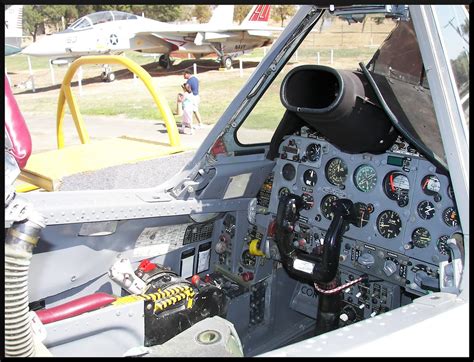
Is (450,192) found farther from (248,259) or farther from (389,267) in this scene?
(248,259)

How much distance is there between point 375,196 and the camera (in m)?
2.80

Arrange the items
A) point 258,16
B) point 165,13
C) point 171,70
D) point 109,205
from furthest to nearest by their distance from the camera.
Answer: point 165,13 → point 171,70 → point 258,16 → point 109,205

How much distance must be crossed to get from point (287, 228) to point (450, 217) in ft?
A: 3.04

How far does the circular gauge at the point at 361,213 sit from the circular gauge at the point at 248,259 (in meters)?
0.74

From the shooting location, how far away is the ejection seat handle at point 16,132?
1569 mm

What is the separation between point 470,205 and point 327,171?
1524 mm

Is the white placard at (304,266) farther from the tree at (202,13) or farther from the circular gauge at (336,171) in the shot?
the tree at (202,13)

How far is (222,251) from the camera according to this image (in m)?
3.11

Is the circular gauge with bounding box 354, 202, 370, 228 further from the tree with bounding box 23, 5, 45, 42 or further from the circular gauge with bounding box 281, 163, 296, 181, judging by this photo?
the tree with bounding box 23, 5, 45, 42

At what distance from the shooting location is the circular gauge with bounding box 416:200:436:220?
2.57m

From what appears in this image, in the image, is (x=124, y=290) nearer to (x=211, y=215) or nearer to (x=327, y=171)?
(x=211, y=215)

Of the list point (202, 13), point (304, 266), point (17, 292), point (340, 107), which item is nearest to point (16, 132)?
point (17, 292)

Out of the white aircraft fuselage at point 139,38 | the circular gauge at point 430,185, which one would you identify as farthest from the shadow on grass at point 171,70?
the circular gauge at point 430,185

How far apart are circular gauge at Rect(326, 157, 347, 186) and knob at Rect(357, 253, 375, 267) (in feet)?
1.51
